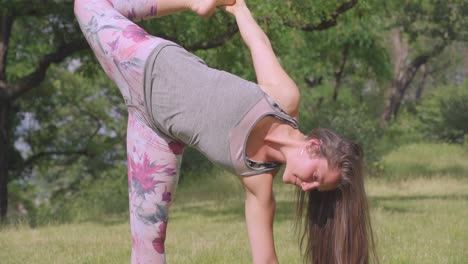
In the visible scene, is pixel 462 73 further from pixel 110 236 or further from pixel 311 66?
pixel 110 236

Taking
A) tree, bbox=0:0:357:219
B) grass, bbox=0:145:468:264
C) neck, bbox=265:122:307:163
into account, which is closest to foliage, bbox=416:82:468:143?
tree, bbox=0:0:357:219

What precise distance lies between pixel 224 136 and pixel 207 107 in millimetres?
176

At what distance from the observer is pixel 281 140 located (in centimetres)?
372

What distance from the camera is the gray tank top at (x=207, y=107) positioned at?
3.65 m

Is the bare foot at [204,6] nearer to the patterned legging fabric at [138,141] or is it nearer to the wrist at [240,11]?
the wrist at [240,11]

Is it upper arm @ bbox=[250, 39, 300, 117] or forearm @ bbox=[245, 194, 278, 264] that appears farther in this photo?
upper arm @ bbox=[250, 39, 300, 117]

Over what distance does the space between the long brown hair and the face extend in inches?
2.9

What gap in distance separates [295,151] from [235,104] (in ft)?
1.30

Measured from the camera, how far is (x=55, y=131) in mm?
23953

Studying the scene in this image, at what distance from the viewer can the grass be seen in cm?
720

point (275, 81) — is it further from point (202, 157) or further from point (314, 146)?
point (202, 157)

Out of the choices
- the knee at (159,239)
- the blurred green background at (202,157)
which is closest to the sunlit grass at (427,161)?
the blurred green background at (202,157)

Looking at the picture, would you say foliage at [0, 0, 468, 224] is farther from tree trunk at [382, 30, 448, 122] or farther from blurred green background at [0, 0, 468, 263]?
tree trunk at [382, 30, 448, 122]

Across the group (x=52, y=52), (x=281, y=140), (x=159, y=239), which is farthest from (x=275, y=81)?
(x=52, y=52)
